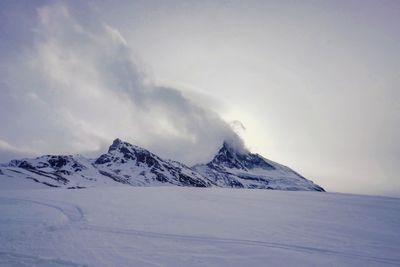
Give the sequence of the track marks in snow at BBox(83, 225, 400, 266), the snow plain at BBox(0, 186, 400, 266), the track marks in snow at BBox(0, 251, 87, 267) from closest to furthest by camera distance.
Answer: the track marks in snow at BBox(0, 251, 87, 267) < the snow plain at BBox(0, 186, 400, 266) < the track marks in snow at BBox(83, 225, 400, 266)

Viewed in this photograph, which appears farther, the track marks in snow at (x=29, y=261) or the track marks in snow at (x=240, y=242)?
the track marks in snow at (x=240, y=242)

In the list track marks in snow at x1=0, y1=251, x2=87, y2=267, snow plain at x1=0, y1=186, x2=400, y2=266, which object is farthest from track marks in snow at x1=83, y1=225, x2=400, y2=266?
track marks in snow at x1=0, y1=251, x2=87, y2=267

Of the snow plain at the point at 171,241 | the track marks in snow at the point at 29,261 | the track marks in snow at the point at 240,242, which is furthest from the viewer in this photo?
the track marks in snow at the point at 240,242

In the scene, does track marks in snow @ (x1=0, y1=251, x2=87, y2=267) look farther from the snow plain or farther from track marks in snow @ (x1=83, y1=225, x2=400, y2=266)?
track marks in snow @ (x1=83, y1=225, x2=400, y2=266)

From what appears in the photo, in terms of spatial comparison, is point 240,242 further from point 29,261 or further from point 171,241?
point 29,261

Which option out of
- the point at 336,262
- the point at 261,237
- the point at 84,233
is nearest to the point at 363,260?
the point at 336,262

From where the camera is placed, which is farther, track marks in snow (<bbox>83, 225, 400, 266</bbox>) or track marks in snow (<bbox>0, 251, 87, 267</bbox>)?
track marks in snow (<bbox>83, 225, 400, 266</bbox>)

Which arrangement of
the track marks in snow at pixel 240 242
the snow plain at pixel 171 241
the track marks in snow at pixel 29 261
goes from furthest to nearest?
the track marks in snow at pixel 240 242, the snow plain at pixel 171 241, the track marks in snow at pixel 29 261

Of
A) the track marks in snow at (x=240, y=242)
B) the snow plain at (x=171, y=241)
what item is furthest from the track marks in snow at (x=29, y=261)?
the track marks in snow at (x=240, y=242)

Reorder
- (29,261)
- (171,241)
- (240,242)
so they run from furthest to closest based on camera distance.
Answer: (240,242), (171,241), (29,261)

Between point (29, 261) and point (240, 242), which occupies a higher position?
point (240, 242)

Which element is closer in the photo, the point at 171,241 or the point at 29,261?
the point at 29,261

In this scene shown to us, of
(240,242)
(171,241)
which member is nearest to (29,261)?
(171,241)

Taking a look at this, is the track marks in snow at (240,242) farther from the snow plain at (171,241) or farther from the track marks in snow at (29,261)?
the track marks in snow at (29,261)
